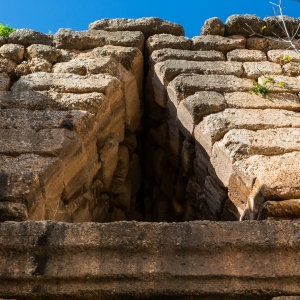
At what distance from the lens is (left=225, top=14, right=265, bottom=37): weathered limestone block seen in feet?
16.3

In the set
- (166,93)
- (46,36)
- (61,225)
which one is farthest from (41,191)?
(46,36)

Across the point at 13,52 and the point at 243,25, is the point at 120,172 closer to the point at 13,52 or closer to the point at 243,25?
the point at 13,52

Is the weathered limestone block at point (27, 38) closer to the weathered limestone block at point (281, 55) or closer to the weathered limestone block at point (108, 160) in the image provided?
the weathered limestone block at point (108, 160)

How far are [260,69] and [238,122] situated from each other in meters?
1.07

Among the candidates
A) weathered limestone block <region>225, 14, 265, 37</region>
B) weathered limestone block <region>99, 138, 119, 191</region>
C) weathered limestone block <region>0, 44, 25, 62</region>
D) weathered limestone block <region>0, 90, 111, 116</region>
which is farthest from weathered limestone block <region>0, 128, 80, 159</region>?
weathered limestone block <region>225, 14, 265, 37</region>

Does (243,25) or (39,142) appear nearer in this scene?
(39,142)

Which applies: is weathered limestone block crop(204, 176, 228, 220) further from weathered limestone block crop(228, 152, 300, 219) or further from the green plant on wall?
the green plant on wall

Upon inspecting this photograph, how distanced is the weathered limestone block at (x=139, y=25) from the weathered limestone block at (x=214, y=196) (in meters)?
1.94

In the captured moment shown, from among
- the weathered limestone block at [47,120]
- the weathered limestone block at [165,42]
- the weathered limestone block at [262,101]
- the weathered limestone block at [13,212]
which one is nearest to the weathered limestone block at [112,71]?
the weathered limestone block at [165,42]

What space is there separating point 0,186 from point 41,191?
0.26 meters

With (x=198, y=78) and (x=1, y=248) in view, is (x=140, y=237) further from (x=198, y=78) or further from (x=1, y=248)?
(x=198, y=78)

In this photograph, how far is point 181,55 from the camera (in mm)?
4492

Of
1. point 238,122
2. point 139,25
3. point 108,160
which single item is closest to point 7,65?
point 108,160

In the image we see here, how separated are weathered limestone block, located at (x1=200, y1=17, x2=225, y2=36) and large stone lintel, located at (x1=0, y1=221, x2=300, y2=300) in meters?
3.13
